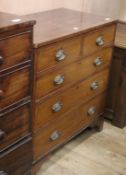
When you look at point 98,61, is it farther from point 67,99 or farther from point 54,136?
point 54,136

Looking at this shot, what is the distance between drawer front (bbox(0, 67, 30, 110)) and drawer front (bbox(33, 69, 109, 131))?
234mm

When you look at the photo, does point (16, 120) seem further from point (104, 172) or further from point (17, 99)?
point (104, 172)

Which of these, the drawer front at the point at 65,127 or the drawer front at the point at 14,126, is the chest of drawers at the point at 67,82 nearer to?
the drawer front at the point at 65,127

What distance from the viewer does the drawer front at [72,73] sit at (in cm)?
174

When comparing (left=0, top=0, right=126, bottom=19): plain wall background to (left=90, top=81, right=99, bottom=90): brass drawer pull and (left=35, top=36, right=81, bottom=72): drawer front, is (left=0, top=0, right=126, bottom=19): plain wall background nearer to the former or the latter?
(left=35, top=36, right=81, bottom=72): drawer front

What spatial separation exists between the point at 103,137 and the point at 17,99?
1178 millimetres

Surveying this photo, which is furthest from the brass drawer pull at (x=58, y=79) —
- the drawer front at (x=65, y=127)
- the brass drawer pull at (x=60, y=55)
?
the drawer front at (x=65, y=127)

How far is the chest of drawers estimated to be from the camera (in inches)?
67.6

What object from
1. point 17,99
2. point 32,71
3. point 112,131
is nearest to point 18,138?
point 17,99

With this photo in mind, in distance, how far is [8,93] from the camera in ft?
4.78

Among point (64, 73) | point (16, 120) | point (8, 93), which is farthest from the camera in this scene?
point (64, 73)

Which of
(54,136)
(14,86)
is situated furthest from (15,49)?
(54,136)

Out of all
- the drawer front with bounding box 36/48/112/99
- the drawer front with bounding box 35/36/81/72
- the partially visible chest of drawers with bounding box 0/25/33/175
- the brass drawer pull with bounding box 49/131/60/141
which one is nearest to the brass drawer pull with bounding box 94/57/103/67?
the drawer front with bounding box 36/48/112/99

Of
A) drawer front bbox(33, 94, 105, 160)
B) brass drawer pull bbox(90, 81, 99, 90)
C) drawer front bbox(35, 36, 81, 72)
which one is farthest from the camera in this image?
brass drawer pull bbox(90, 81, 99, 90)
